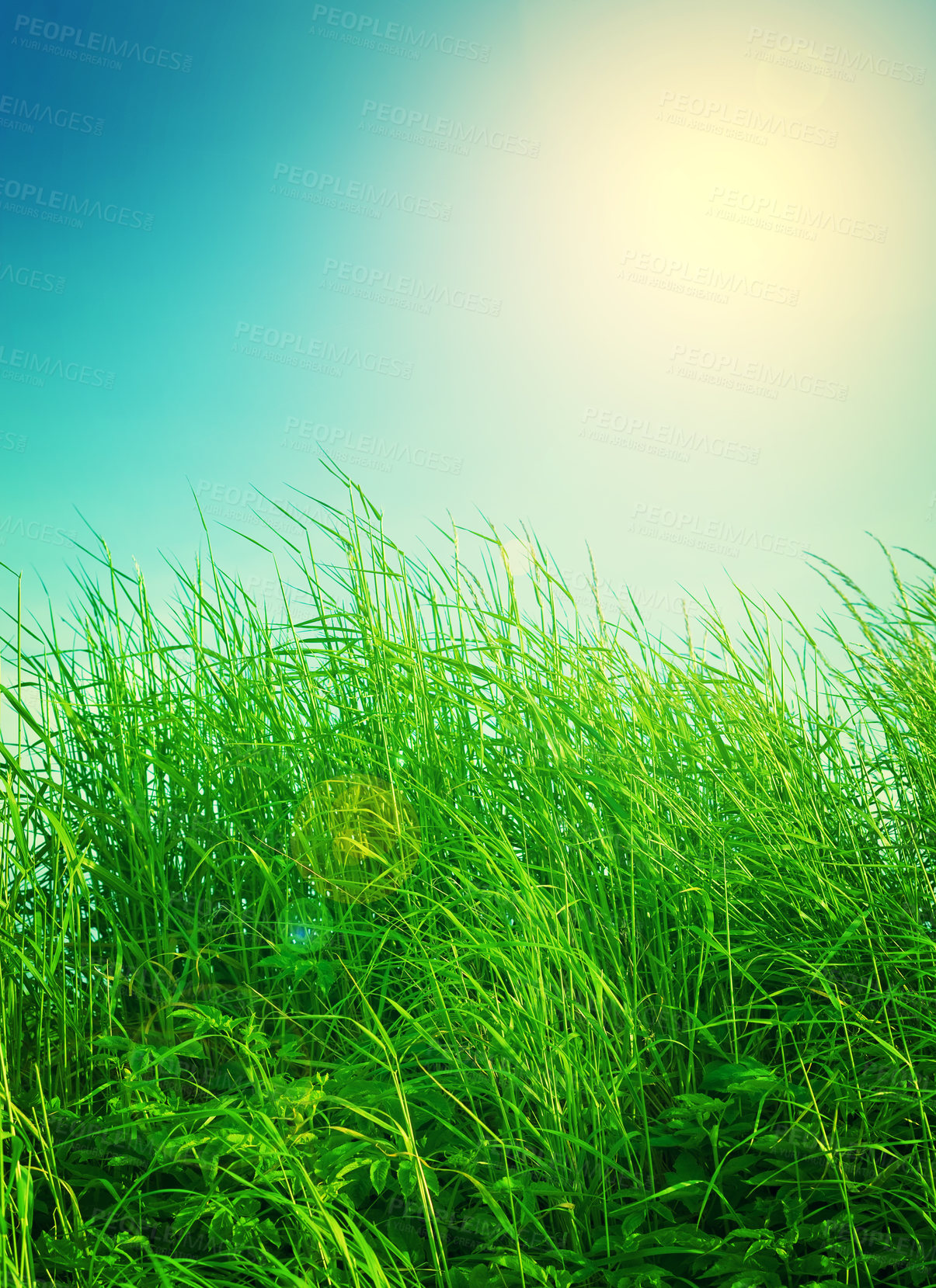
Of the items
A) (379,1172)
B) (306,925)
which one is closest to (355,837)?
(306,925)

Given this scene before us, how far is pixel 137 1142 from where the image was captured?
188 centimetres

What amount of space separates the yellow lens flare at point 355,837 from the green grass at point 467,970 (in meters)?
0.03

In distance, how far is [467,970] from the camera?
2.20 m

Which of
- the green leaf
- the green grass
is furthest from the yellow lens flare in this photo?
the green leaf

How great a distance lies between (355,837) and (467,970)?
2.03ft

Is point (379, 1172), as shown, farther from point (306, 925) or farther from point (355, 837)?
point (355, 837)

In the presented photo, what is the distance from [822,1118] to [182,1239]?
1.34 metres

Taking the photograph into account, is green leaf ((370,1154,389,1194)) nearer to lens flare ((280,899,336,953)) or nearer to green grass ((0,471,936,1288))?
green grass ((0,471,936,1288))

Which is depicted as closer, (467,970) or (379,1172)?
(379,1172)

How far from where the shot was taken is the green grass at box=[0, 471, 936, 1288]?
1735 millimetres

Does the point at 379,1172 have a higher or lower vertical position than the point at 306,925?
lower

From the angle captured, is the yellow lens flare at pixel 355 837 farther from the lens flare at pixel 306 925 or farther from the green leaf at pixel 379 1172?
the green leaf at pixel 379 1172

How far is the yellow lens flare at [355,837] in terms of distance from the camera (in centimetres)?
254

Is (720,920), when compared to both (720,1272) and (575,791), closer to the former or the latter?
(575,791)
